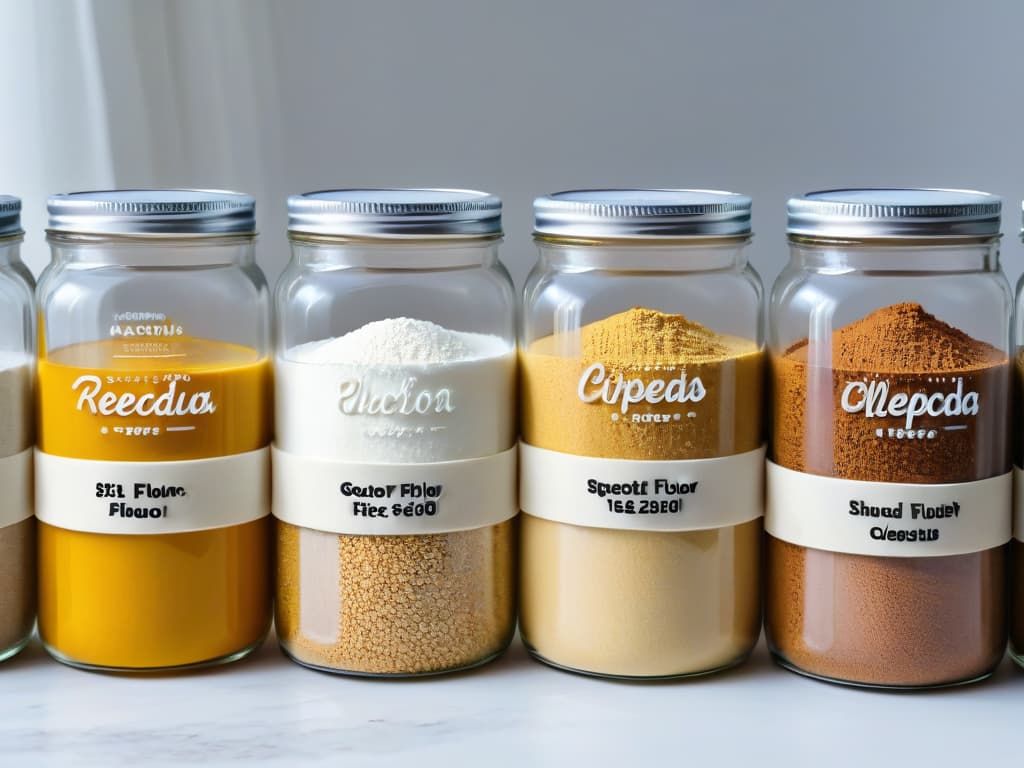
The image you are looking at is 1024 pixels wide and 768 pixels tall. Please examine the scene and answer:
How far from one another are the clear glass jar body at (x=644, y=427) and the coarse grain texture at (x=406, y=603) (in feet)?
0.16

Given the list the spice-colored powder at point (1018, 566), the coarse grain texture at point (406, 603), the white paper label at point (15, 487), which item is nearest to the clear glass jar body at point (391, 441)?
the coarse grain texture at point (406, 603)

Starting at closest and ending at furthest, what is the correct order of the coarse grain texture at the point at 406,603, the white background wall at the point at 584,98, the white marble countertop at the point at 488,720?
1. the white marble countertop at the point at 488,720
2. the coarse grain texture at the point at 406,603
3. the white background wall at the point at 584,98

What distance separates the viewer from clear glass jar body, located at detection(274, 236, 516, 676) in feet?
3.21

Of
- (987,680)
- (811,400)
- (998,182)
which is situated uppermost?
(998,182)

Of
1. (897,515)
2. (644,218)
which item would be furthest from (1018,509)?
(644,218)

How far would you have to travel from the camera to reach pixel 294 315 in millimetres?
1018

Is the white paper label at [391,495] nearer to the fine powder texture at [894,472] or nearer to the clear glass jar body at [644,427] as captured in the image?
the clear glass jar body at [644,427]

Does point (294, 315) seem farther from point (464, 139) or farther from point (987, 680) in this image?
point (987, 680)

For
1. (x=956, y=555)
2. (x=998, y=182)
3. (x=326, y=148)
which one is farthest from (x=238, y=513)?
(x=998, y=182)

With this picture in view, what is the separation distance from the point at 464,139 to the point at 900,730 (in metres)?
0.65

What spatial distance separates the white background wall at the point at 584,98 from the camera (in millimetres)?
1247

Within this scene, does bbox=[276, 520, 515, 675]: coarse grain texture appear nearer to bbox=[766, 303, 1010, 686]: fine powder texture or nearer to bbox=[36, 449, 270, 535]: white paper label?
bbox=[36, 449, 270, 535]: white paper label

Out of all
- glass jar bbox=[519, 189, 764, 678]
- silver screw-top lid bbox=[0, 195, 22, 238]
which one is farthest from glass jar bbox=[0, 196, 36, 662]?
glass jar bbox=[519, 189, 764, 678]

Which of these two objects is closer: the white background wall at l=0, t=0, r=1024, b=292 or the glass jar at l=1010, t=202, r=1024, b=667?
the glass jar at l=1010, t=202, r=1024, b=667
